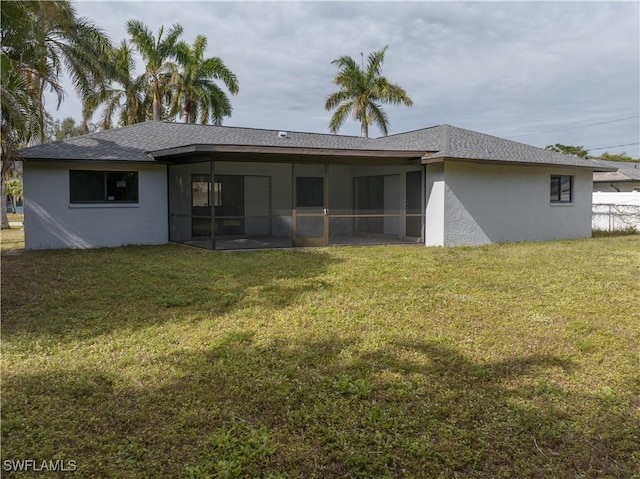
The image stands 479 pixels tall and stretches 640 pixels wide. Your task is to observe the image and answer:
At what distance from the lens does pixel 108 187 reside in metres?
13.3

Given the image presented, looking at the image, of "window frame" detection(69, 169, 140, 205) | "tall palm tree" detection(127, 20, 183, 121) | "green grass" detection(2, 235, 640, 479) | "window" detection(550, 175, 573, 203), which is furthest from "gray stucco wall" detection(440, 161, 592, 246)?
"tall palm tree" detection(127, 20, 183, 121)

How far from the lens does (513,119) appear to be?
35906 mm

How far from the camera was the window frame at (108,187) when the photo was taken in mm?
12883

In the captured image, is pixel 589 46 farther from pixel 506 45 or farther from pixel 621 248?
pixel 621 248

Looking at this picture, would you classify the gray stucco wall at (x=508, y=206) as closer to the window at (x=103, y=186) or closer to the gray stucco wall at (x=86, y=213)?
the gray stucco wall at (x=86, y=213)

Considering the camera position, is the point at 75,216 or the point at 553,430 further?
the point at 75,216

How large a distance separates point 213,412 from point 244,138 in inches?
535

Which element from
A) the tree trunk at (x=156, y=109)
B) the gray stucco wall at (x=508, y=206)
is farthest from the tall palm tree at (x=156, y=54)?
the gray stucco wall at (x=508, y=206)

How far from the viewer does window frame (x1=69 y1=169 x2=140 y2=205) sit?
12883 millimetres

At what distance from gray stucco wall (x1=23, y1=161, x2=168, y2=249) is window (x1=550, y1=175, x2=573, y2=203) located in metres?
12.7

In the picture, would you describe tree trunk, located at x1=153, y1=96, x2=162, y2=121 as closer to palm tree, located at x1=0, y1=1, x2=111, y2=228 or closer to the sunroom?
palm tree, located at x1=0, y1=1, x2=111, y2=228

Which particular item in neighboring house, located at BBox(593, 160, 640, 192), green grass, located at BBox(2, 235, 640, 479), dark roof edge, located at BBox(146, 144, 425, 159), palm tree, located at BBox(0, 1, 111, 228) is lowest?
green grass, located at BBox(2, 235, 640, 479)

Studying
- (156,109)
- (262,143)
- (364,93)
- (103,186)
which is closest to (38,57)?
(103,186)

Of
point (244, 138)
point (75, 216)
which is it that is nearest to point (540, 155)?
point (244, 138)
